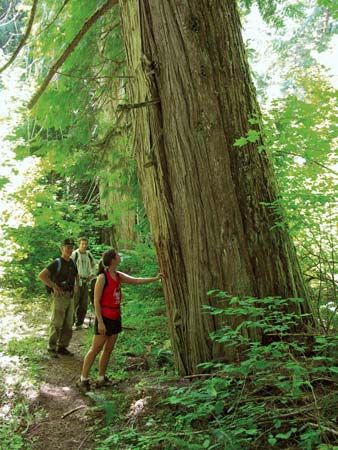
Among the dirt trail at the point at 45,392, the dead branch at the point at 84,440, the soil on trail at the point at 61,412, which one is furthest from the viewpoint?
the dirt trail at the point at 45,392

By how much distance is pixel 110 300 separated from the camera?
543cm

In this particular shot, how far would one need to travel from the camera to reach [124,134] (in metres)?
6.97

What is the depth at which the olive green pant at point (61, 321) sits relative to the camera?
7.15 meters

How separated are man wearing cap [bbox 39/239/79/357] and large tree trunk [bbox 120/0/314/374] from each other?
259 centimetres

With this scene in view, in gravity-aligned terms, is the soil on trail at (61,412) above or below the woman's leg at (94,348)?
below

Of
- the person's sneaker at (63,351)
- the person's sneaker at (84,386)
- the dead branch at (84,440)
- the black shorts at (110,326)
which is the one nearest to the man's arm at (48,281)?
the person's sneaker at (63,351)

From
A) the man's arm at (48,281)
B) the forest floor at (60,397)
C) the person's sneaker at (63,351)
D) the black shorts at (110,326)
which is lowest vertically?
the forest floor at (60,397)

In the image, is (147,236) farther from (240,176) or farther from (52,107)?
(240,176)

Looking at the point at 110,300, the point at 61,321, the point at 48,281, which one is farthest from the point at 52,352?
the point at 110,300

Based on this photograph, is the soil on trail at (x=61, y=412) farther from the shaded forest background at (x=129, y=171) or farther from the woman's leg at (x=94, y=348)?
the shaded forest background at (x=129, y=171)

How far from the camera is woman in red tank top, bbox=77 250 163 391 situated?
5352mm

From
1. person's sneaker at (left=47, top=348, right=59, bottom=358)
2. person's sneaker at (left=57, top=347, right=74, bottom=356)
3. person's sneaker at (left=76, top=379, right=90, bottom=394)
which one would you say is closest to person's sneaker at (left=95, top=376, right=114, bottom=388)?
person's sneaker at (left=76, top=379, right=90, bottom=394)

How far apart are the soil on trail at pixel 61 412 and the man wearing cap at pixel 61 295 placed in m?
0.44

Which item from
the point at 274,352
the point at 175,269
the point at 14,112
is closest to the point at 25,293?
the point at 14,112
